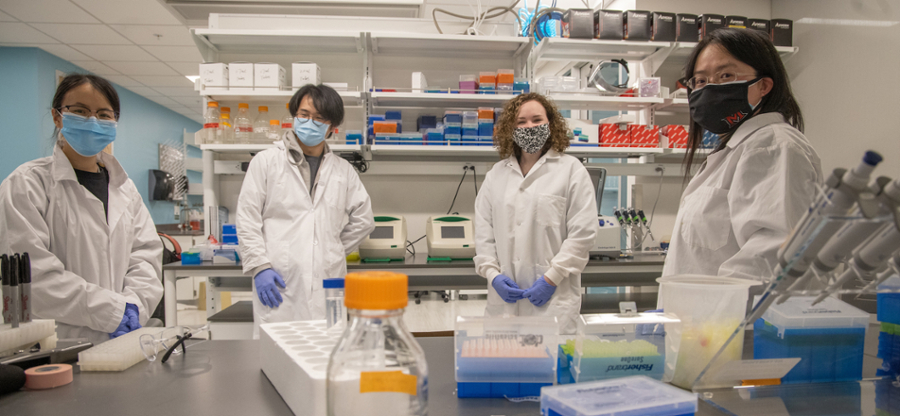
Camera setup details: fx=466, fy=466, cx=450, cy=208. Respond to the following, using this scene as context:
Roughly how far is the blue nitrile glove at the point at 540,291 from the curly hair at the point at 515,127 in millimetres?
571

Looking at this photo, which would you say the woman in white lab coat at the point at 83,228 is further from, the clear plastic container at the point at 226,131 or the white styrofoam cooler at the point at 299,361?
the clear plastic container at the point at 226,131

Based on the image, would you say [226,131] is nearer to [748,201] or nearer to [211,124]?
[211,124]

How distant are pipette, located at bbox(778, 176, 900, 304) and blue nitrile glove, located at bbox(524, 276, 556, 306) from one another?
1.19 metres

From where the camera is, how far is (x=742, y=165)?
1172 millimetres

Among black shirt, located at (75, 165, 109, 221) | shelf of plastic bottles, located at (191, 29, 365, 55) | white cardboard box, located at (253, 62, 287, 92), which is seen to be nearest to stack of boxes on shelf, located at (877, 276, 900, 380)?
black shirt, located at (75, 165, 109, 221)

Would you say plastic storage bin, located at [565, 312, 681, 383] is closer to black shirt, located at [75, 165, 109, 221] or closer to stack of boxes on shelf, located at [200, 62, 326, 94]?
black shirt, located at [75, 165, 109, 221]

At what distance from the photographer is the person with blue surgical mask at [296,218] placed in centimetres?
196

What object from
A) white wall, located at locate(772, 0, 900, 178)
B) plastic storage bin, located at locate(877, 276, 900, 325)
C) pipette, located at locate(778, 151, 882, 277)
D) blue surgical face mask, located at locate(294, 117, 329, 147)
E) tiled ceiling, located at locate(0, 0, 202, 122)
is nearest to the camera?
pipette, located at locate(778, 151, 882, 277)

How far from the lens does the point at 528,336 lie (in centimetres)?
71

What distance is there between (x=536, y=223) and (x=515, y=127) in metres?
0.42

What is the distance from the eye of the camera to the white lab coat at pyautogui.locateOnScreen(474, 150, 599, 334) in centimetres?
182

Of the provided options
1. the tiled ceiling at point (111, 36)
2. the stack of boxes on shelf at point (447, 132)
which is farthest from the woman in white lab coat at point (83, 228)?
the tiled ceiling at point (111, 36)

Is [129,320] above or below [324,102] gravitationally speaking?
below

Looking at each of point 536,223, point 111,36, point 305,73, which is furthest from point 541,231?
point 111,36
